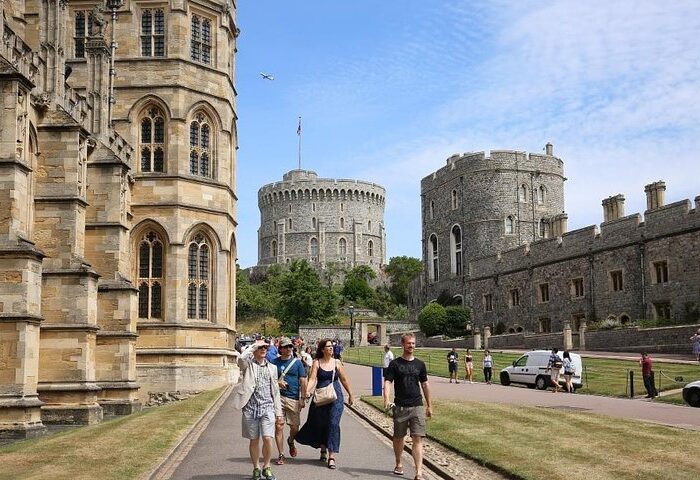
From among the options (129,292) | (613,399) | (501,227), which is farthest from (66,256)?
(501,227)

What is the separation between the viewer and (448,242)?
3022 inches

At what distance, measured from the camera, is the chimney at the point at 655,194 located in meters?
48.3

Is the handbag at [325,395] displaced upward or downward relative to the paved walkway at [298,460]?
upward

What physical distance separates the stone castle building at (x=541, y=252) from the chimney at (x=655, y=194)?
6cm

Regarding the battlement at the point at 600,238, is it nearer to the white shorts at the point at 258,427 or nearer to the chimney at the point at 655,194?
the chimney at the point at 655,194

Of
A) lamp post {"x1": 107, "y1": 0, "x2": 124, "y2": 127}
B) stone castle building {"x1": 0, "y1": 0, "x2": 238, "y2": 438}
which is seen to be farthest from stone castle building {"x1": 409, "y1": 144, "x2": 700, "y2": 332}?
lamp post {"x1": 107, "y1": 0, "x2": 124, "y2": 127}

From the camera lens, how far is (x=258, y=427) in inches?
417

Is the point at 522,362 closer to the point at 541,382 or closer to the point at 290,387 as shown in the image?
the point at 541,382

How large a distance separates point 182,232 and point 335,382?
59.0 feet

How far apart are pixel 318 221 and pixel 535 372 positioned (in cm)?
9953

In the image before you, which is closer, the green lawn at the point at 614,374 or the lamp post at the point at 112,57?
the lamp post at the point at 112,57

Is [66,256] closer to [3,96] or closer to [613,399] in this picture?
[3,96]

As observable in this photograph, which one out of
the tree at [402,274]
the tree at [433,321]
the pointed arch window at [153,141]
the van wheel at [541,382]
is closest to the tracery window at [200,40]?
the pointed arch window at [153,141]

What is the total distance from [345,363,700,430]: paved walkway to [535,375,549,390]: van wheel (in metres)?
1.23
